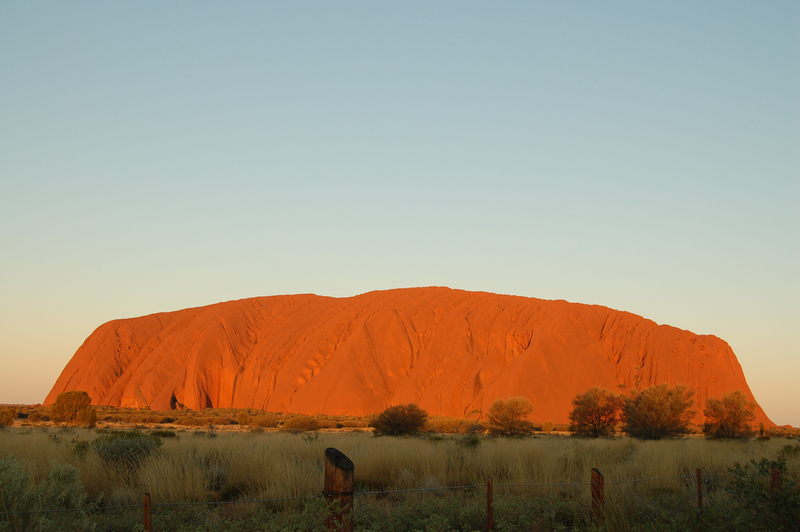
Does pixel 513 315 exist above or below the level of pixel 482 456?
above

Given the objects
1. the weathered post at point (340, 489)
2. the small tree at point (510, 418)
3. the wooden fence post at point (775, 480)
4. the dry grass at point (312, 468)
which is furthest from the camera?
the small tree at point (510, 418)

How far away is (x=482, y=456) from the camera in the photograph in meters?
13.2

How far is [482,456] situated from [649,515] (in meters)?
5.46

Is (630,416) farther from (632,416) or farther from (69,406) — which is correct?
(69,406)

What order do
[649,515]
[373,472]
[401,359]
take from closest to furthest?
1. [649,515]
2. [373,472]
3. [401,359]

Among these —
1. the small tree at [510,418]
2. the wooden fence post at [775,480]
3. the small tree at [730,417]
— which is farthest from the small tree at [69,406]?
the wooden fence post at [775,480]

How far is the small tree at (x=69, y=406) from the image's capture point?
40.8 meters

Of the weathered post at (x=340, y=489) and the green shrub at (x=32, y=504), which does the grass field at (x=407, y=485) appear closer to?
the green shrub at (x=32, y=504)

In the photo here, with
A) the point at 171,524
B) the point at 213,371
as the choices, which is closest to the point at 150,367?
the point at 213,371

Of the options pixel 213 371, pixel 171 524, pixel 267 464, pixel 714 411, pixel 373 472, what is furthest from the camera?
pixel 213 371

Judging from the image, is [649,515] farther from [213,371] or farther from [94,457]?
[213,371]

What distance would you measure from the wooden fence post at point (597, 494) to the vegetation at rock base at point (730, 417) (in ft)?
94.2

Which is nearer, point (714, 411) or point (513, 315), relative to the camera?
point (714, 411)

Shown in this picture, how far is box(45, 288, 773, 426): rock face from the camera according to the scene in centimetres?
5856
